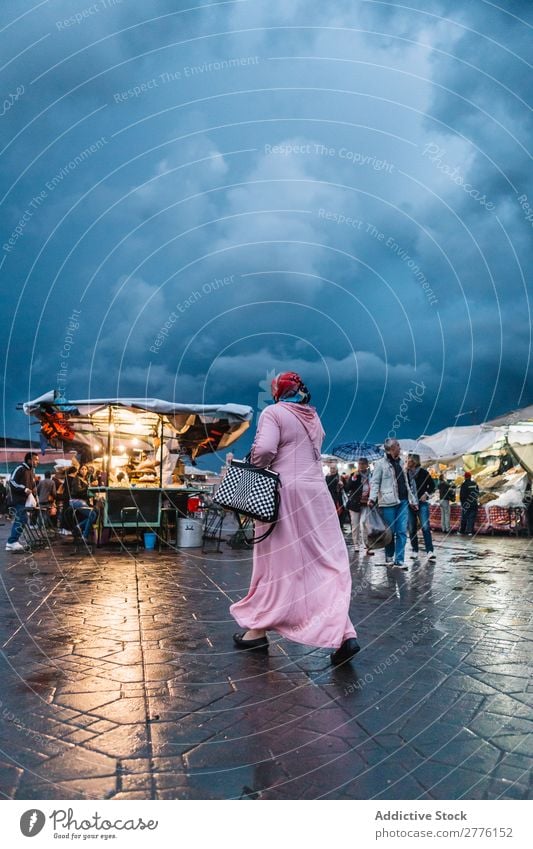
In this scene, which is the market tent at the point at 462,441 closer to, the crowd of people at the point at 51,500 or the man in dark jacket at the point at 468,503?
the man in dark jacket at the point at 468,503

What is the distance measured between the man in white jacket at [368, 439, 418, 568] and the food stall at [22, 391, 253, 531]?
3.48 m

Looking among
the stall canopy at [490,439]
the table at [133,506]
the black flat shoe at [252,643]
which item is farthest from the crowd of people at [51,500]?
the stall canopy at [490,439]

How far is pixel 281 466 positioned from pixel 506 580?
5123 millimetres

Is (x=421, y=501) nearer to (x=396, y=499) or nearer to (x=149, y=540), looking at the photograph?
(x=396, y=499)

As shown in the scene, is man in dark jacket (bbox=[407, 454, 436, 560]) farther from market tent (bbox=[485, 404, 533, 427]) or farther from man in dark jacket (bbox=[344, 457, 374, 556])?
market tent (bbox=[485, 404, 533, 427])

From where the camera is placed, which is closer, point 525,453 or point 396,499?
point 396,499

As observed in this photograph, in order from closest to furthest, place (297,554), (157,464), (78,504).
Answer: (297,554), (78,504), (157,464)

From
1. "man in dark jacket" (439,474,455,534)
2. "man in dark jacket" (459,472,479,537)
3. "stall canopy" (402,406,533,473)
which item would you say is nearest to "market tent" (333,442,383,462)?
"stall canopy" (402,406,533,473)

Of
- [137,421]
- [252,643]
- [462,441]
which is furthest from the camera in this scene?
[462,441]

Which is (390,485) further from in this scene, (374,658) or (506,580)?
(374,658)

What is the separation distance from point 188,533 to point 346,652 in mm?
8256

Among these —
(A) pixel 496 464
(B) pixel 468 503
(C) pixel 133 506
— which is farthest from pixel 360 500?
(A) pixel 496 464
